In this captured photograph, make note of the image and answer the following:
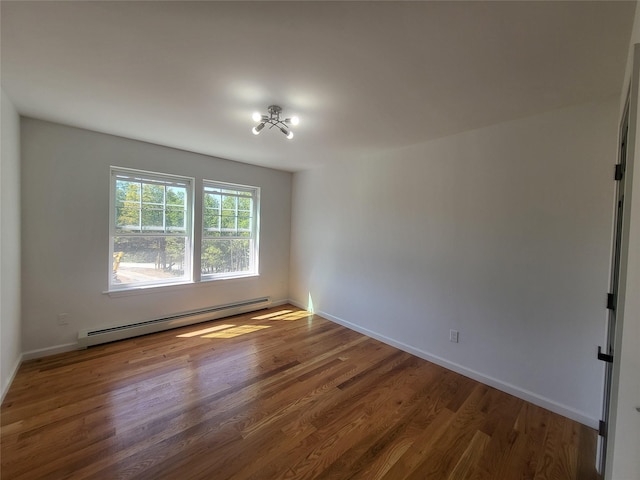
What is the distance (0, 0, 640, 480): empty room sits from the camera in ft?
4.45

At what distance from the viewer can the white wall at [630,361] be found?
3.11 ft

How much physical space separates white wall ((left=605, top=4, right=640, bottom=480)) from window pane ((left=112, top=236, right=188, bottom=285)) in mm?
4117

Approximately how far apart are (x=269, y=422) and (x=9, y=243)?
262 centimetres

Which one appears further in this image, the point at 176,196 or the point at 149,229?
the point at 176,196

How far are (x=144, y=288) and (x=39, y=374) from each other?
1160mm

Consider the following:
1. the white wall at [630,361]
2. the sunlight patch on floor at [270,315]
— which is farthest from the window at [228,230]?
the white wall at [630,361]

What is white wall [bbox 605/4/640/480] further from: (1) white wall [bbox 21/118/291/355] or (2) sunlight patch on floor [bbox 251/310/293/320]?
(1) white wall [bbox 21/118/291/355]

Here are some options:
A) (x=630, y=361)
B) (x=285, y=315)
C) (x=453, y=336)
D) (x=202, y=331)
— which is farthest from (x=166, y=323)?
(x=630, y=361)

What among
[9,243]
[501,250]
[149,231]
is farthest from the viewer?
[149,231]

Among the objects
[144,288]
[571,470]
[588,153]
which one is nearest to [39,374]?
[144,288]

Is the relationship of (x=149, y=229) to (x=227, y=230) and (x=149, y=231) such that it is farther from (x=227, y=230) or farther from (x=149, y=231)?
(x=227, y=230)

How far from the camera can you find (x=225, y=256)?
417cm

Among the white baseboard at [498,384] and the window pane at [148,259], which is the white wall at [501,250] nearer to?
the white baseboard at [498,384]

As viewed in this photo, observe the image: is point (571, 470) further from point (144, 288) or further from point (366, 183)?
point (144, 288)
